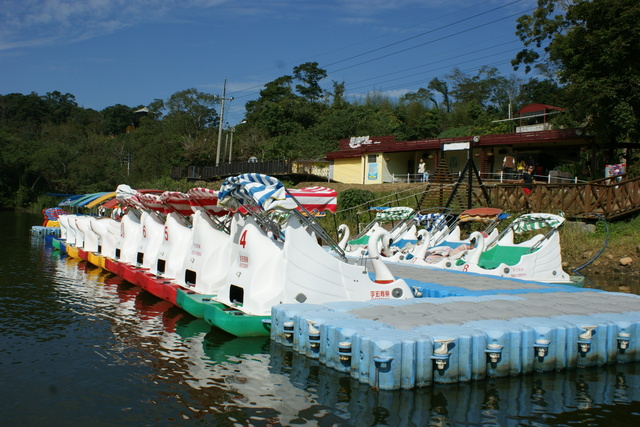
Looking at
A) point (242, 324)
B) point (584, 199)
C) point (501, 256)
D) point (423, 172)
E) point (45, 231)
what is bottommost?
point (242, 324)

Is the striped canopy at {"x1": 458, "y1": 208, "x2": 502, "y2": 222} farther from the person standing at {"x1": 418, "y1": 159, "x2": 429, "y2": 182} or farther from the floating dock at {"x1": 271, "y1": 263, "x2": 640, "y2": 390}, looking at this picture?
the person standing at {"x1": 418, "y1": 159, "x2": 429, "y2": 182}

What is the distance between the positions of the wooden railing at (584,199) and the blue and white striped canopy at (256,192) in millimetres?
18665

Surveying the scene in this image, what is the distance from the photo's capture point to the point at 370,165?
153ft

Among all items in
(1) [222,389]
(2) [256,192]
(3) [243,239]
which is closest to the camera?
(1) [222,389]

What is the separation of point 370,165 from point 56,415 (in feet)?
131

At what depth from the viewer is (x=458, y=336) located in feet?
29.4

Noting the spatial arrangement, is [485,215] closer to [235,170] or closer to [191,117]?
[235,170]

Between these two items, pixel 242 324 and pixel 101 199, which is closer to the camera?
pixel 242 324

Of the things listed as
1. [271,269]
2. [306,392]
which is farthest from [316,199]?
[306,392]

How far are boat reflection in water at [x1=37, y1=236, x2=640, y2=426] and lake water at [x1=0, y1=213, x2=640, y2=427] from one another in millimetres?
17

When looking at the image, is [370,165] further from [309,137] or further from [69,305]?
[69,305]

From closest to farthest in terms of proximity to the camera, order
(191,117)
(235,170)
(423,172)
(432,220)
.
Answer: (432,220)
(423,172)
(235,170)
(191,117)

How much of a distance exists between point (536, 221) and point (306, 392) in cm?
1410

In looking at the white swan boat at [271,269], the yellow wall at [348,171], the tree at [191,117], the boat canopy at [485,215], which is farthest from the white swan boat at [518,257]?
the tree at [191,117]
